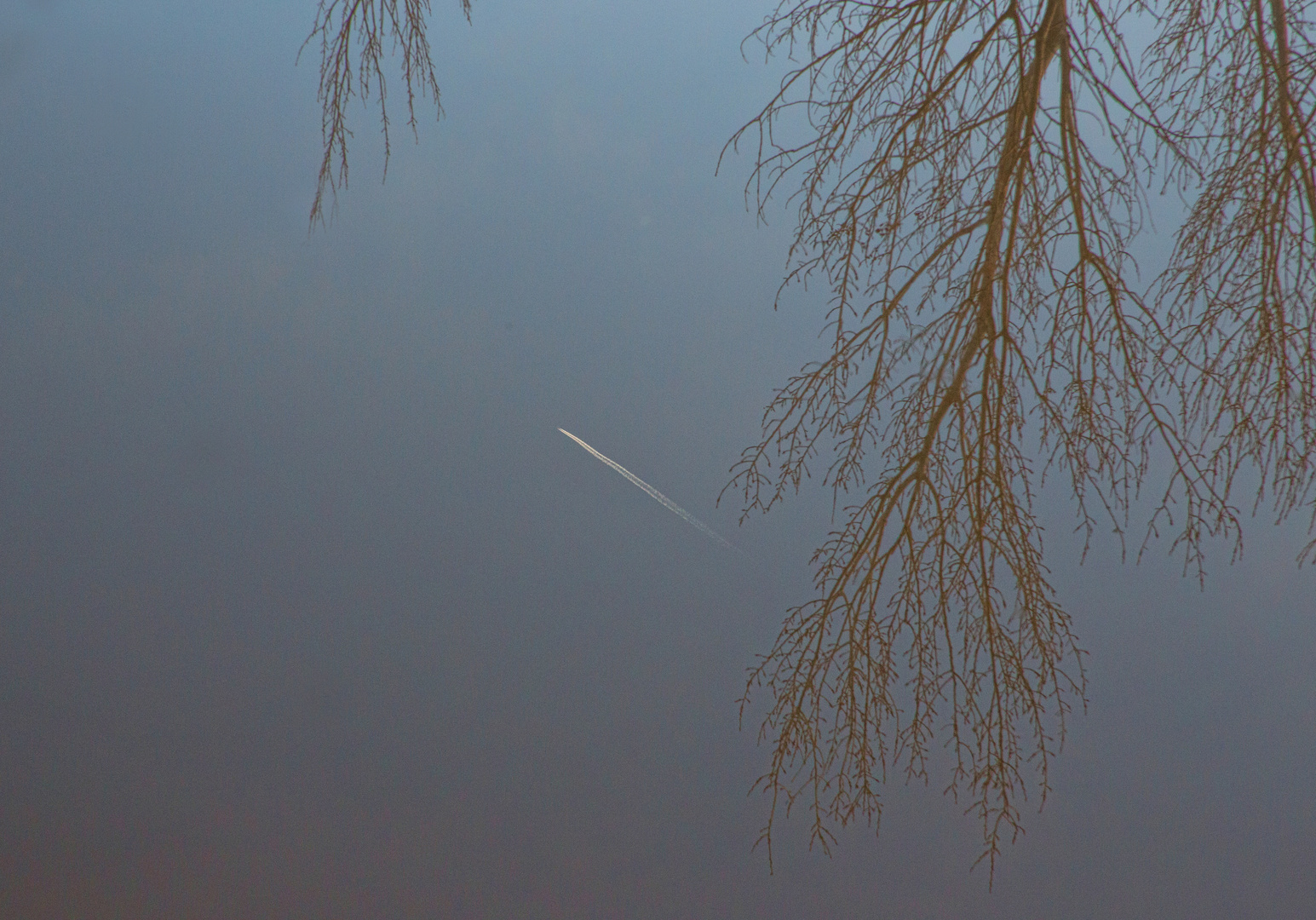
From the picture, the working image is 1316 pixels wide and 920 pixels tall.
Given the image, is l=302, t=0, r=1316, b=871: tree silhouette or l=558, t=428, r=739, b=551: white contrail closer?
l=302, t=0, r=1316, b=871: tree silhouette

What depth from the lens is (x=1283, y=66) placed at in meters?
1.66

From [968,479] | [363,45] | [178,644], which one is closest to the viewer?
[968,479]

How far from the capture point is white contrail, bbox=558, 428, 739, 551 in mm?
2215

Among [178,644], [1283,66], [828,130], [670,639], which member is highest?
[1283,66]

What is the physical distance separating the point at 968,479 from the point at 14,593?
2.07m

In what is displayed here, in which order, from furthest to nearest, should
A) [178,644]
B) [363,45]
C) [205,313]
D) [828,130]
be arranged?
[205,313] → [178,644] → [363,45] → [828,130]

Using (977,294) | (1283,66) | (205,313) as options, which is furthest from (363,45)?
(1283,66)

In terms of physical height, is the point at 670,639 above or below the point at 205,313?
below

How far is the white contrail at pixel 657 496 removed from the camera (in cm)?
221

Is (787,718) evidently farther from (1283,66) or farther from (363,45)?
(363,45)

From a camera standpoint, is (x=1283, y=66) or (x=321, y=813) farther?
(x=321, y=813)

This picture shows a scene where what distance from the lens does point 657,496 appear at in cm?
226

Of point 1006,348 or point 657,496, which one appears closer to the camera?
point 1006,348

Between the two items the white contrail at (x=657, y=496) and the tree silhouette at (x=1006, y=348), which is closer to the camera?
the tree silhouette at (x=1006, y=348)
